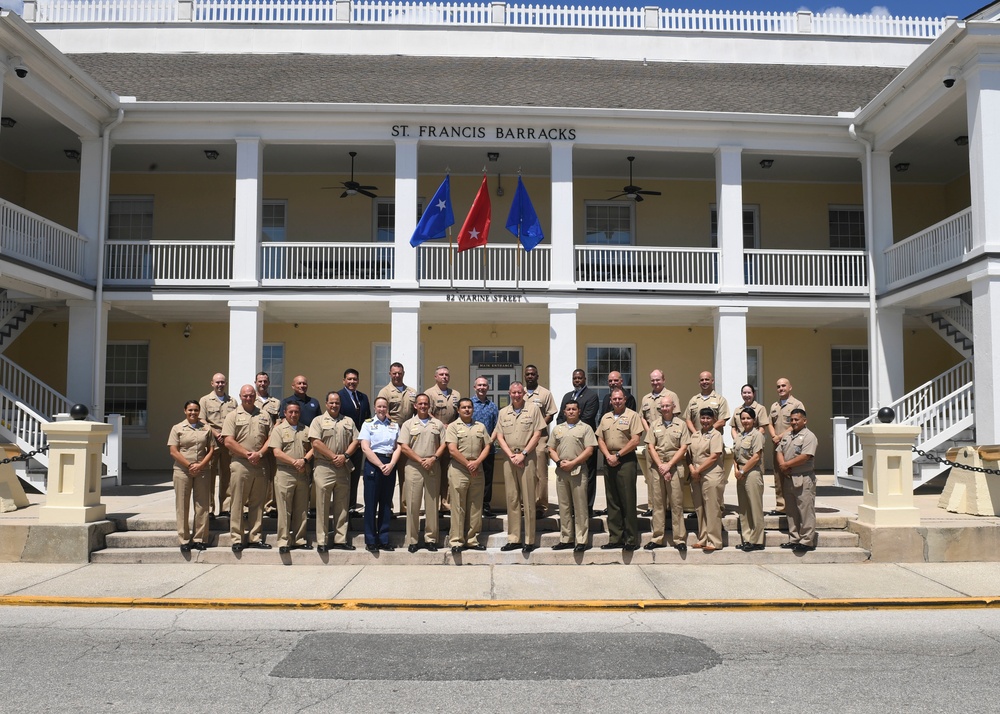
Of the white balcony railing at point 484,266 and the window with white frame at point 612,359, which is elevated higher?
the white balcony railing at point 484,266

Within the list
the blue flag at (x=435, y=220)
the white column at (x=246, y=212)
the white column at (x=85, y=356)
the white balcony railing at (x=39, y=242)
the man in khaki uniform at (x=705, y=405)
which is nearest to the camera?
the man in khaki uniform at (x=705, y=405)

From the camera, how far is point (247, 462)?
28.8ft

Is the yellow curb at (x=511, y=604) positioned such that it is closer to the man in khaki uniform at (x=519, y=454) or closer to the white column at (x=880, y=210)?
the man in khaki uniform at (x=519, y=454)

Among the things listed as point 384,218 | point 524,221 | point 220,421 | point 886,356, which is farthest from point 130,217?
point 886,356

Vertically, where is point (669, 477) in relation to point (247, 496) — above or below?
above

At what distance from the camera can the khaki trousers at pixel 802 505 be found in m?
8.88

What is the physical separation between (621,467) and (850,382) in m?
12.6

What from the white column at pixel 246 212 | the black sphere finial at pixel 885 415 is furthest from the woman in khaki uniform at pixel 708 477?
the white column at pixel 246 212

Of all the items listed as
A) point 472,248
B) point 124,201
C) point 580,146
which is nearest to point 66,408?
point 124,201

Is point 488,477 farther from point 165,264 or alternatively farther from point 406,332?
point 165,264

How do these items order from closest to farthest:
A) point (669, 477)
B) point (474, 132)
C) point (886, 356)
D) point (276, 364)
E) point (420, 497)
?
point (669, 477), point (420, 497), point (474, 132), point (886, 356), point (276, 364)

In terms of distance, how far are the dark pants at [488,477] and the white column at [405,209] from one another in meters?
6.66

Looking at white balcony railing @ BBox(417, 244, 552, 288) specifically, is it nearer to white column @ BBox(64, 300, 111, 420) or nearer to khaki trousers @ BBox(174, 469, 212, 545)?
white column @ BBox(64, 300, 111, 420)

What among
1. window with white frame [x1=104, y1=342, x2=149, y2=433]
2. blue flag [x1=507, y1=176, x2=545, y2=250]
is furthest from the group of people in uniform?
window with white frame [x1=104, y1=342, x2=149, y2=433]
